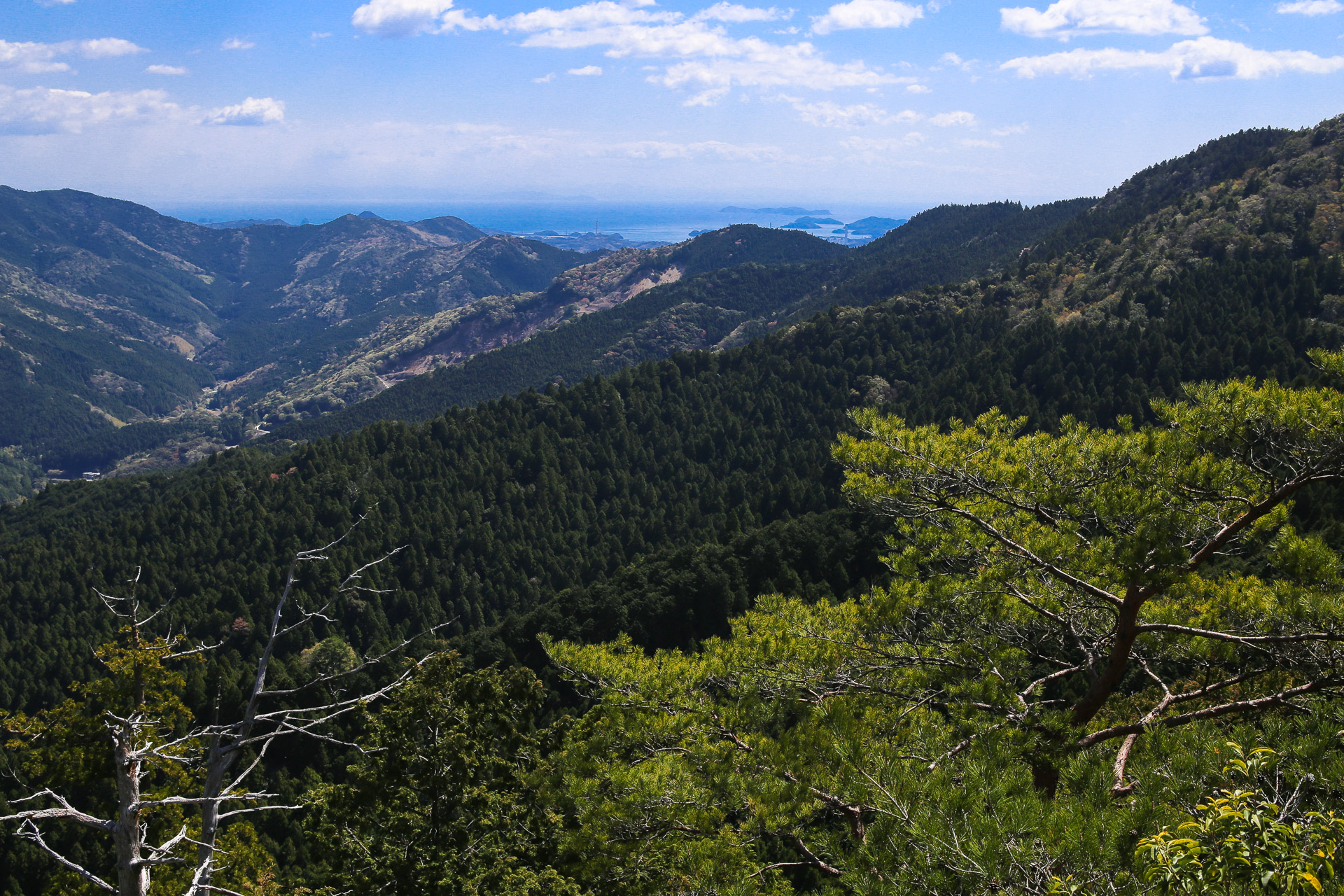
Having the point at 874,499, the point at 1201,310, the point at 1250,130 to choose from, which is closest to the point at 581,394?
the point at 1201,310

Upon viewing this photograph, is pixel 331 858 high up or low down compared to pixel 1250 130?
down

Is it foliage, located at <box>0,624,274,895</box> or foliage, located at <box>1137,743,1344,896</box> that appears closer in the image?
foliage, located at <box>1137,743,1344,896</box>

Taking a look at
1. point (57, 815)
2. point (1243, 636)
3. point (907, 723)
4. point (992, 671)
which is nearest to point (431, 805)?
point (57, 815)

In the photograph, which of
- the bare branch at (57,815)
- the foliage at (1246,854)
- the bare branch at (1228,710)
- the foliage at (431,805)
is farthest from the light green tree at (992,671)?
the bare branch at (57,815)

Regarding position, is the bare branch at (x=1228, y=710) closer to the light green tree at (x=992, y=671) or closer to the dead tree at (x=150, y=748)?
the light green tree at (x=992, y=671)

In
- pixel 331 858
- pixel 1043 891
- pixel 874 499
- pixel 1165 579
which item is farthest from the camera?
pixel 331 858

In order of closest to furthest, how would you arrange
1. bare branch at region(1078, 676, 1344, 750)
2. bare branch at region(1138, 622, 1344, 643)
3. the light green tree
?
the light green tree
bare branch at region(1138, 622, 1344, 643)
bare branch at region(1078, 676, 1344, 750)

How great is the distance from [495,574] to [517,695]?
93267 millimetres

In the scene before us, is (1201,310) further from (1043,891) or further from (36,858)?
(36,858)

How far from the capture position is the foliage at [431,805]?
18859 mm

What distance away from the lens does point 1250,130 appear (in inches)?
6176

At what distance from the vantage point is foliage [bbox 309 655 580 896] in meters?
18.9

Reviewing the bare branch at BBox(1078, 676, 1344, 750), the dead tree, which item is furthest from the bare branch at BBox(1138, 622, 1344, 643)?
→ the dead tree

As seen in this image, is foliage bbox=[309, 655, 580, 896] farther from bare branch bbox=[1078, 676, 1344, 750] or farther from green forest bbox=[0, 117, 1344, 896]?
bare branch bbox=[1078, 676, 1344, 750]
